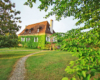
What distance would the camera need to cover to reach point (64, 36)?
288cm

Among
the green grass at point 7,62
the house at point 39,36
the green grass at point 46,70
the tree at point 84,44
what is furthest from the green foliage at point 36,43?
the tree at point 84,44

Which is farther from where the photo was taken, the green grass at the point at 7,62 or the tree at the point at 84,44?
the green grass at the point at 7,62

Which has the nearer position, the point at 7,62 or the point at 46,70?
the point at 46,70

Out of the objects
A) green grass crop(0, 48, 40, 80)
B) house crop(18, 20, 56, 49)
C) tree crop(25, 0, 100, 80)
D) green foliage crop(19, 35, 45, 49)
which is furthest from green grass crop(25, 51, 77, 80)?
green foliage crop(19, 35, 45, 49)

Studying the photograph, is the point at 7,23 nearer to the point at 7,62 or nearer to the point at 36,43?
the point at 7,62

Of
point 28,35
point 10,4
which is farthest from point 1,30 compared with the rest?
point 28,35

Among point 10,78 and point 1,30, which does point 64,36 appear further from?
point 1,30

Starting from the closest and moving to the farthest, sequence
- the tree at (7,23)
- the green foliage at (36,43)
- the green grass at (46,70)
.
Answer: the green grass at (46,70) < the tree at (7,23) < the green foliage at (36,43)

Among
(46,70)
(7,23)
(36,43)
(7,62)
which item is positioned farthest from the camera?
(36,43)

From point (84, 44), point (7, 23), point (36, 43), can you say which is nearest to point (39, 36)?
point (36, 43)

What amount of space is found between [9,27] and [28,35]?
45.6ft

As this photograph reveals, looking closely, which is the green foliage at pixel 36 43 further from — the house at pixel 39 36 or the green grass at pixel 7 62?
the green grass at pixel 7 62

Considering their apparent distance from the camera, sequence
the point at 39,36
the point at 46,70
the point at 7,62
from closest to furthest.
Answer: the point at 46,70
the point at 7,62
the point at 39,36

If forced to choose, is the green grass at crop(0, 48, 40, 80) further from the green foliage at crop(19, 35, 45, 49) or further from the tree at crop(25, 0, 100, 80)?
the green foliage at crop(19, 35, 45, 49)
